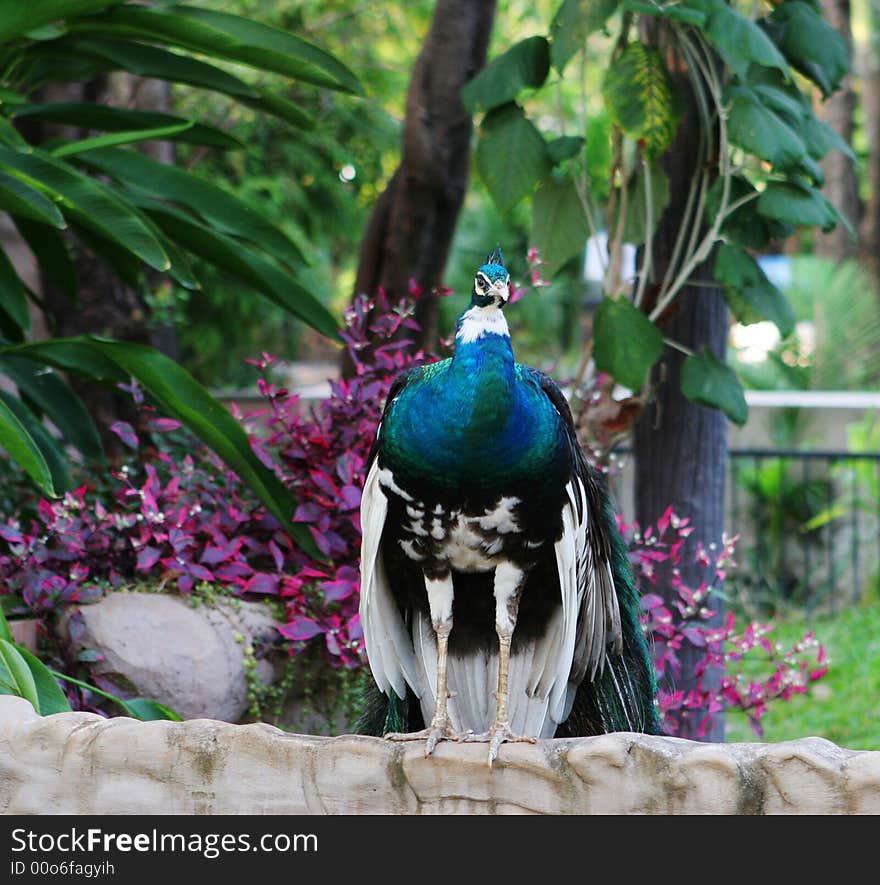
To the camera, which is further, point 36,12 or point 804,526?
point 804,526

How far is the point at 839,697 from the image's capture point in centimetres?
499

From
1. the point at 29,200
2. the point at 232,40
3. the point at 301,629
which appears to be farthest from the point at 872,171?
the point at 29,200

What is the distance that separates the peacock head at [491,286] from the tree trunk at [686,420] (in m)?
1.67

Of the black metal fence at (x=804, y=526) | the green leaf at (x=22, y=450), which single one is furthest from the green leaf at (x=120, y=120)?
the black metal fence at (x=804, y=526)

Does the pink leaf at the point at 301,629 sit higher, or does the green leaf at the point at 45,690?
the pink leaf at the point at 301,629

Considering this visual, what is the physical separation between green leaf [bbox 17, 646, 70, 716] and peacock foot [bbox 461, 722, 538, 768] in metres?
0.84

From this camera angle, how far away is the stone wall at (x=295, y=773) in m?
1.99

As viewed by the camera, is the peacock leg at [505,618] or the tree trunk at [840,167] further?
the tree trunk at [840,167]

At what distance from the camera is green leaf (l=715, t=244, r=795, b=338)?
334cm

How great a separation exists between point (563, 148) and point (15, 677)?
2050 millimetres

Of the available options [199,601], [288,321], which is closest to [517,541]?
[199,601]

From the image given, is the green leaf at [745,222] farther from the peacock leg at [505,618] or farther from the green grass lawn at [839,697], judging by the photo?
the green grass lawn at [839,697]

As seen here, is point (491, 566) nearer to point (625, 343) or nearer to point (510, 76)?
point (625, 343)
